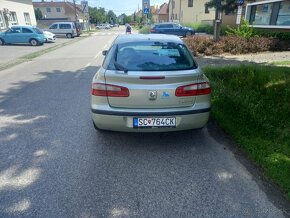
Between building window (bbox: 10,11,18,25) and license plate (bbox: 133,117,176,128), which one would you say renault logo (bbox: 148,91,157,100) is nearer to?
license plate (bbox: 133,117,176,128)

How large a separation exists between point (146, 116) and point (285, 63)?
775 centimetres

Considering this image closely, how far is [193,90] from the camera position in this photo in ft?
10.4

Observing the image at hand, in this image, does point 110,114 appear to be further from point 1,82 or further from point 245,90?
point 1,82

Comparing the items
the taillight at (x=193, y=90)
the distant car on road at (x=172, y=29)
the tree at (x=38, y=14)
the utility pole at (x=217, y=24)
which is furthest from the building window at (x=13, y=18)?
the tree at (x=38, y=14)

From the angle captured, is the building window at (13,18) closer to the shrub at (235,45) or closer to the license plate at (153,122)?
the shrub at (235,45)

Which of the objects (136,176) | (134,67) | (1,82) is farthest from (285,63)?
(1,82)

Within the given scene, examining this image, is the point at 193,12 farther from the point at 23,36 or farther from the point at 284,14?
the point at 23,36

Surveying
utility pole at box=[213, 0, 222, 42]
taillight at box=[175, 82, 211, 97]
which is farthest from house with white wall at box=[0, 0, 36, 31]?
taillight at box=[175, 82, 211, 97]

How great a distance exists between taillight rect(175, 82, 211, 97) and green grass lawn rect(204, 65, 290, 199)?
102 centimetres

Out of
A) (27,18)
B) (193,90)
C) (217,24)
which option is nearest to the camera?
(193,90)

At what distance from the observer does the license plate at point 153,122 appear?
312 cm

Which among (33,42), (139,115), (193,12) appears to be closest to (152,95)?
(139,115)

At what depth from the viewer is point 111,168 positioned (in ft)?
10.1

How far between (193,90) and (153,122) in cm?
69
